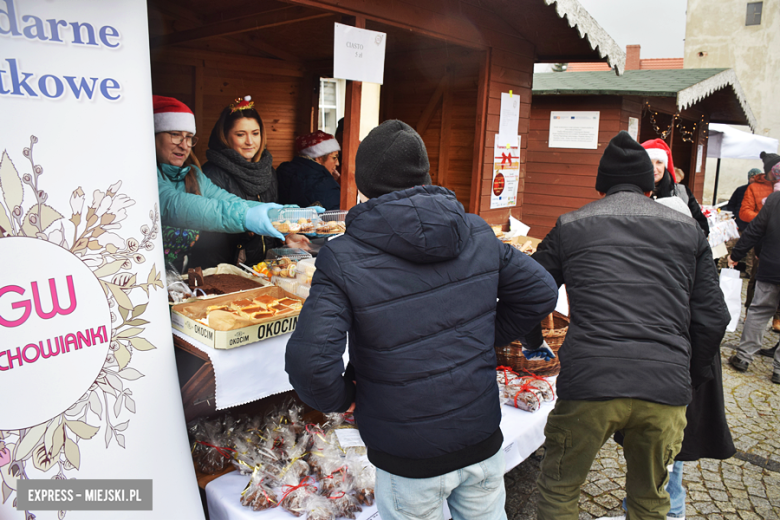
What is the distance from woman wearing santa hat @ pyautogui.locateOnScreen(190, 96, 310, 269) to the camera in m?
3.21

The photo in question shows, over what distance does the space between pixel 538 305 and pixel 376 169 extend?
78 cm

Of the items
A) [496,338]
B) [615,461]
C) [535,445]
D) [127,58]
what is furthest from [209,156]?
[615,461]

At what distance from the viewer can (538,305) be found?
1884 millimetres

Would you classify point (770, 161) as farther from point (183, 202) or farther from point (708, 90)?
point (183, 202)

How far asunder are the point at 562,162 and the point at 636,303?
A: 6.96 meters

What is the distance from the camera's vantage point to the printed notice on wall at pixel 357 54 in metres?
3.27

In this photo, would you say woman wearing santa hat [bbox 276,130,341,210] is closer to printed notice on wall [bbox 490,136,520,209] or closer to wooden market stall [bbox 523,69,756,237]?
printed notice on wall [bbox 490,136,520,209]

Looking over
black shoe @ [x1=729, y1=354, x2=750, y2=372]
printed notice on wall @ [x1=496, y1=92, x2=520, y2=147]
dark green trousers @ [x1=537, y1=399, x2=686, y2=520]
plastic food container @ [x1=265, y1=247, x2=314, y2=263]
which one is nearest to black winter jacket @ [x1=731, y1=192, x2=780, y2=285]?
black shoe @ [x1=729, y1=354, x2=750, y2=372]

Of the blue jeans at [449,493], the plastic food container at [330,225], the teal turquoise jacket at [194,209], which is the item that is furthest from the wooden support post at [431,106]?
the blue jeans at [449,493]

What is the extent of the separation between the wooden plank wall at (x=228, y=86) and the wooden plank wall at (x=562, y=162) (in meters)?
4.19

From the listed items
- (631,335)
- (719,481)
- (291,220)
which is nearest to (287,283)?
(291,220)

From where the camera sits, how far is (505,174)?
5.50 metres

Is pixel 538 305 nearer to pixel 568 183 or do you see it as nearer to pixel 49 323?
pixel 49 323

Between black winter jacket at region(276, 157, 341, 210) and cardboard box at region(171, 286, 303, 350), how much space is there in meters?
1.71
